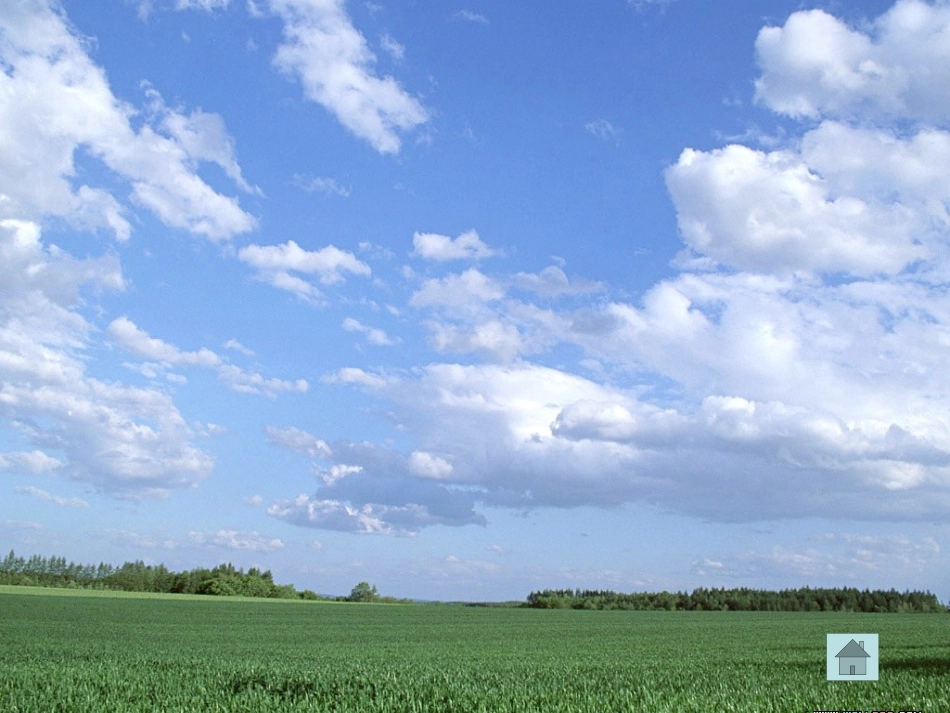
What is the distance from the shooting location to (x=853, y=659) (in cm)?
2239

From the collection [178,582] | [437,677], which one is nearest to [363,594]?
[178,582]

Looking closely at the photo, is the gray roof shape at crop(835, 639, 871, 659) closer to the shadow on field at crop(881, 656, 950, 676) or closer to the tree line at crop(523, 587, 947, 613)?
the shadow on field at crop(881, 656, 950, 676)

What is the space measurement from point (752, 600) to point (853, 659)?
146 metres

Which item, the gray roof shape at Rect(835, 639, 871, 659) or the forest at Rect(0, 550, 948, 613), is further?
the forest at Rect(0, 550, 948, 613)

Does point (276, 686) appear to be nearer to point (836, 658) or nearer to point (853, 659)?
point (836, 658)

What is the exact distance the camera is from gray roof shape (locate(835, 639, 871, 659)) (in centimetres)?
2180

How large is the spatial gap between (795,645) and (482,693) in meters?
29.3

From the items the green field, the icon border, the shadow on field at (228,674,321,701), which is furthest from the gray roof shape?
the shadow on field at (228,674,321,701)

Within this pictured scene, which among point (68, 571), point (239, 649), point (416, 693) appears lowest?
point (68, 571)

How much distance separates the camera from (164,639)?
138 feet

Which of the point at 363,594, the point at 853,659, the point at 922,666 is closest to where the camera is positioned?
the point at 853,659

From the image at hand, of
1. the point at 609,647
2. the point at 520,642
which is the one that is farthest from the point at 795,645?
the point at 520,642

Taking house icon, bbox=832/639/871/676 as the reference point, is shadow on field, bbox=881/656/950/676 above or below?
below

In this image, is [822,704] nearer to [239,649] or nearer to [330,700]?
[330,700]
